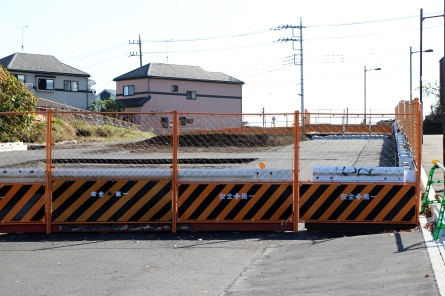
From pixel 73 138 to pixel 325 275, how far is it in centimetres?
3253

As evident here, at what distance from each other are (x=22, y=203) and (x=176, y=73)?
59972 mm

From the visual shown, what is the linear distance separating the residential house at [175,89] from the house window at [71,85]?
22.8 feet

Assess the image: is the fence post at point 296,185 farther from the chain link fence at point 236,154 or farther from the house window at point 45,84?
the house window at point 45,84

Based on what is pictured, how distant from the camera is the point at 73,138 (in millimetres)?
38562

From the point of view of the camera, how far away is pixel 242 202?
37.1 feet

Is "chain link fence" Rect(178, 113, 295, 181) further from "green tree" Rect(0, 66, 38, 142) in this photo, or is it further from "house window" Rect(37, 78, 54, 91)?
"house window" Rect(37, 78, 54, 91)

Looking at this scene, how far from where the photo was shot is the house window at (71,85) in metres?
62.3

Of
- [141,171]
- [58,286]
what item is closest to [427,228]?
[141,171]

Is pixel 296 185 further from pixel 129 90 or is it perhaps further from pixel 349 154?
pixel 129 90

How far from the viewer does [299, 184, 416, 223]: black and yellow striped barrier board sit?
11.1 meters

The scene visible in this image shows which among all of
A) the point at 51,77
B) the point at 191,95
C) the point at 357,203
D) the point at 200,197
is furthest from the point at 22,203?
the point at 191,95

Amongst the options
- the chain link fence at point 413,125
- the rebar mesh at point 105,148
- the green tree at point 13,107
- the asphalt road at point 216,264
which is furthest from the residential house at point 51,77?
the asphalt road at point 216,264

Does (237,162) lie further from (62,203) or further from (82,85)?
(82,85)

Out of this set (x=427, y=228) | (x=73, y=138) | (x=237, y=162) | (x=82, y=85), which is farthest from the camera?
(x=82, y=85)
